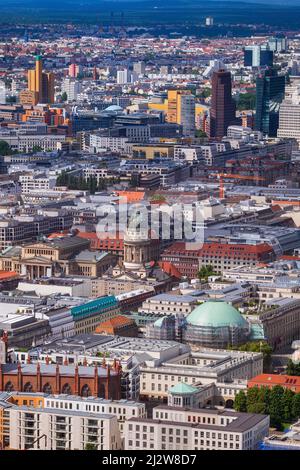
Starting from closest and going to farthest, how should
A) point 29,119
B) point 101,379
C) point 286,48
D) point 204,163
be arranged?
point 101,379, point 204,163, point 29,119, point 286,48

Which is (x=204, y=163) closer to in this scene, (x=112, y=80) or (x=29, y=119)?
(x=29, y=119)

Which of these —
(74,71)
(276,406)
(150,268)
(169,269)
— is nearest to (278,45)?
(74,71)

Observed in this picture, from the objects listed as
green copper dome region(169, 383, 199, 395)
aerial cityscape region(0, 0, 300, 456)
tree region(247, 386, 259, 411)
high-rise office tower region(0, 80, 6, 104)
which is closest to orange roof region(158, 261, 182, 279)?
aerial cityscape region(0, 0, 300, 456)

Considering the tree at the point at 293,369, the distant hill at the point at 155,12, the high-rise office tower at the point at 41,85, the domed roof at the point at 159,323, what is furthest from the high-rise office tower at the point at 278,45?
the tree at the point at 293,369

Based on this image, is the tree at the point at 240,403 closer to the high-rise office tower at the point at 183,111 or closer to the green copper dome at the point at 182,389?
the green copper dome at the point at 182,389

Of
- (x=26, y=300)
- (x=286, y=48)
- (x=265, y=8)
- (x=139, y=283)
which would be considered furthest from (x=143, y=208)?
(x=265, y=8)

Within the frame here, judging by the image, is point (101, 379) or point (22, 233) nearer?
point (101, 379)
